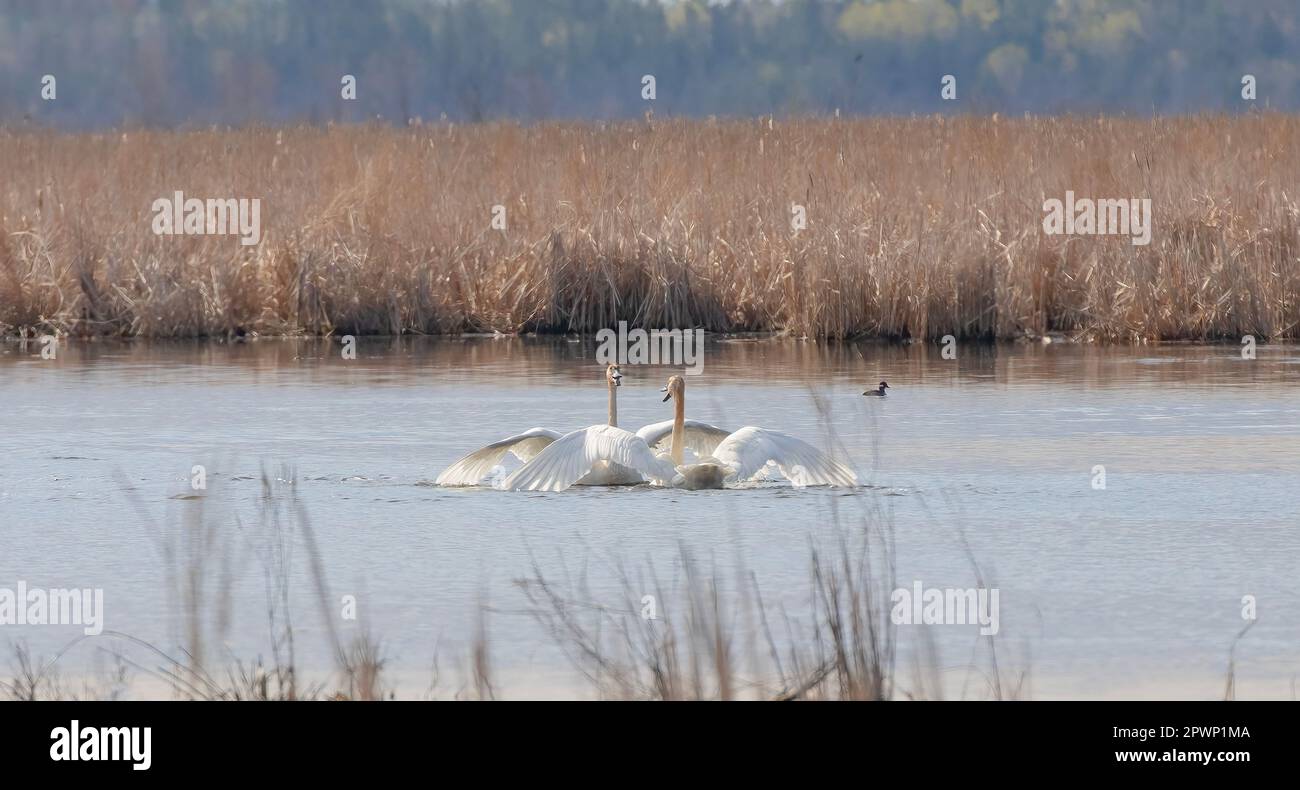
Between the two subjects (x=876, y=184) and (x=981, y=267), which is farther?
(x=876, y=184)

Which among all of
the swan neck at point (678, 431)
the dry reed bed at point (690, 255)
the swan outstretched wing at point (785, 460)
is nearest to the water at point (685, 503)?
the swan outstretched wing at point (785, 460)

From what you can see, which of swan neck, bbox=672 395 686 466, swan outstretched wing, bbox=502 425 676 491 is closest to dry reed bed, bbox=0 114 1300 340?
swan neck, bbox=672 395 686 466

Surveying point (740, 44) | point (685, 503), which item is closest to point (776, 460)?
point (685, 503)

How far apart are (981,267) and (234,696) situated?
8.87 metres

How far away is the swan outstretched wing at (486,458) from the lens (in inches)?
295

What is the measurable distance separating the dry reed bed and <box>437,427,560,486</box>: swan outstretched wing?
214 inches

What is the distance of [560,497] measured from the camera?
743 cm

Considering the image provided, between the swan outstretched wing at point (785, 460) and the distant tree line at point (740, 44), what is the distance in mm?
55297

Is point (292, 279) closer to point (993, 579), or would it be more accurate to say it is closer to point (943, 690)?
point (993, 579)

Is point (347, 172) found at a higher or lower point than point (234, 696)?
higher

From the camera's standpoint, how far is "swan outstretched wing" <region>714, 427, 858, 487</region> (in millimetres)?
7340

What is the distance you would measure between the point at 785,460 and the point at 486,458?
104 cm
